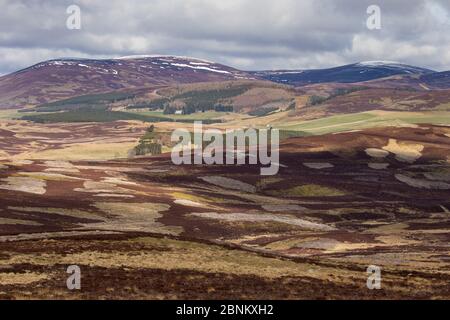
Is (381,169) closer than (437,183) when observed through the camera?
No

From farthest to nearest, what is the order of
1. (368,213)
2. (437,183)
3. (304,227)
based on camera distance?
(437,183)
(368,213)
(304,227)

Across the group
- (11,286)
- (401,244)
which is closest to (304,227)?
(401,244)

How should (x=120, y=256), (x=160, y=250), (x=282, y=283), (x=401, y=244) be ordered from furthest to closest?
(x=401, y=244)
(x=160, y=250)
(x=120, y=256)
(x=282, y=283)

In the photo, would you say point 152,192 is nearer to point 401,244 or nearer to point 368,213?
point 368,213

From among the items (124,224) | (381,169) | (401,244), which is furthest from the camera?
(381,169)
